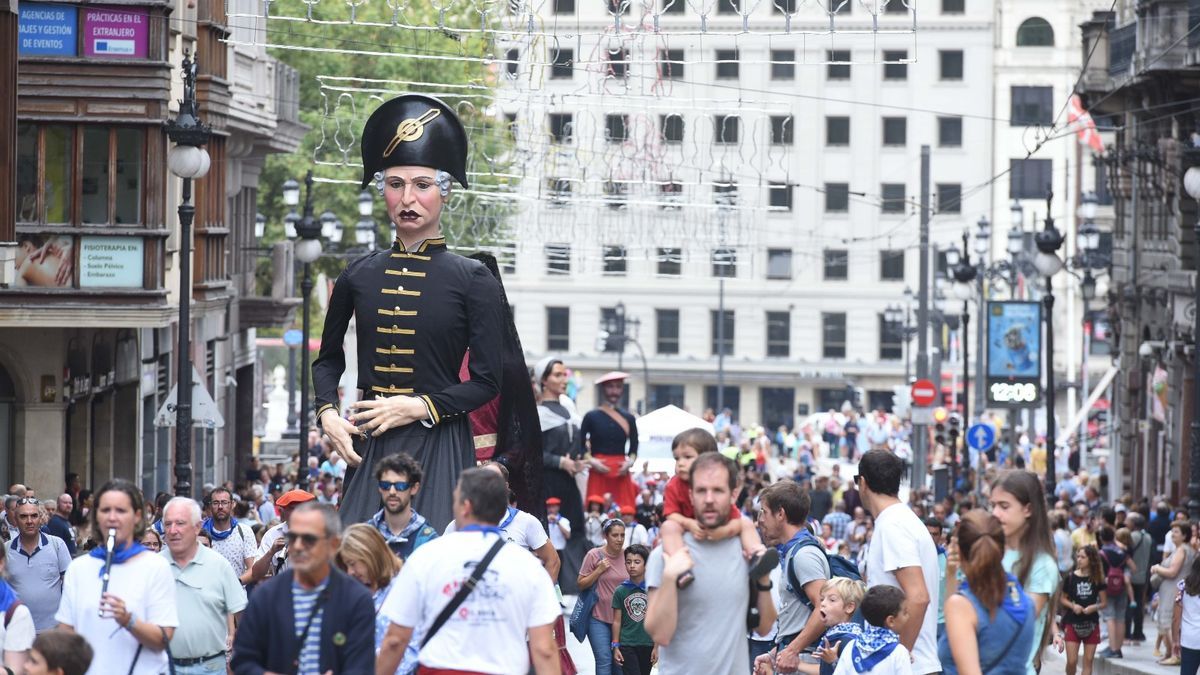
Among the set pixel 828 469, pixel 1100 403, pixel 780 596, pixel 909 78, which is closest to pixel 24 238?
pixel 780 596

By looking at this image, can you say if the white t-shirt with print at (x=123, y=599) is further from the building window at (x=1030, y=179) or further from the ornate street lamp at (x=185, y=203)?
the building window at (x=1030, y=179)

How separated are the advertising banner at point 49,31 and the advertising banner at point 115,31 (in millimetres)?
170

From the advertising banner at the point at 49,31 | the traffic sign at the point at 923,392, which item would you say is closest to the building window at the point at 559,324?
the traffic sign at the point at 923,392

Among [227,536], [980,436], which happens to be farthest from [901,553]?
[980,436]

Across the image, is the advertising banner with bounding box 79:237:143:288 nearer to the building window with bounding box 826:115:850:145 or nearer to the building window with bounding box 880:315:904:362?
the building window with bounding box 826:115:850:145

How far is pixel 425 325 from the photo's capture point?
39.6 ft

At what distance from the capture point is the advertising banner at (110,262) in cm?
2977

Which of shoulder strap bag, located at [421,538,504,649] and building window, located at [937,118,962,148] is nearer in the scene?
shoulder strap bag, located at [421,538,504,649]

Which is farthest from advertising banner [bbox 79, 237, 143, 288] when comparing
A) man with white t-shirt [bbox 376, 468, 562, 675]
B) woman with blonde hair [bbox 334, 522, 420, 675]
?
man with white t-shirt [bbox 376, 468, 562, 675]

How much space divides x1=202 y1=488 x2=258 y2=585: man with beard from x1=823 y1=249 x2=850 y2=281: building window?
71.2 meters

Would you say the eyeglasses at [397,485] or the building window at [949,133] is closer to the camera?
the eyeglasses at [397,485]

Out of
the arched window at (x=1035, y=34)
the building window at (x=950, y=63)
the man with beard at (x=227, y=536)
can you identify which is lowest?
the man with beard at (x=227, y=536)

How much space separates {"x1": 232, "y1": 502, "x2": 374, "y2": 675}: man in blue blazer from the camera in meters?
9.12

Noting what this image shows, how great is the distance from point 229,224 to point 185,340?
54.1 feet
